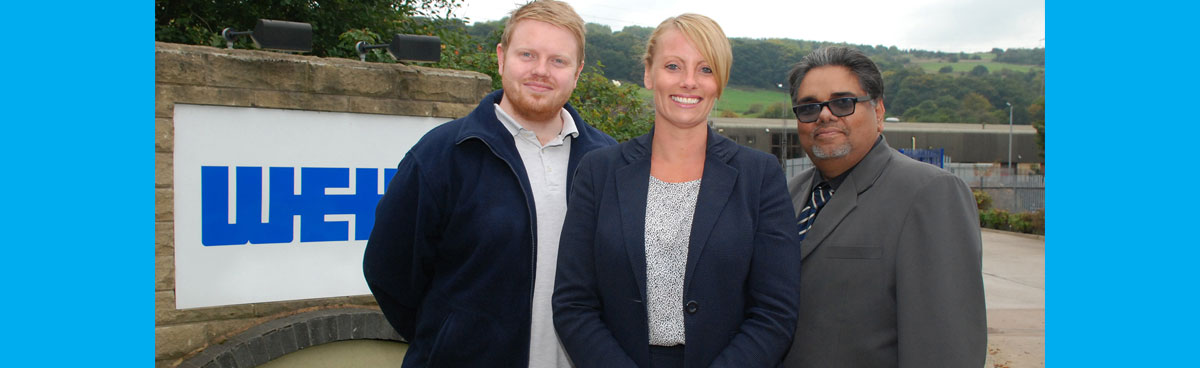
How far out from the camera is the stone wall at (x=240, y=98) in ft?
13.1

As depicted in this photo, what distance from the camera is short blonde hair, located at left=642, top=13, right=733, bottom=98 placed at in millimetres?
1958

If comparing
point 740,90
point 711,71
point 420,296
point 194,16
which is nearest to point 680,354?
point 711,71

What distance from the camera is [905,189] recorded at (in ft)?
6.79

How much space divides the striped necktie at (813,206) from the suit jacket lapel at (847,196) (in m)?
0.04

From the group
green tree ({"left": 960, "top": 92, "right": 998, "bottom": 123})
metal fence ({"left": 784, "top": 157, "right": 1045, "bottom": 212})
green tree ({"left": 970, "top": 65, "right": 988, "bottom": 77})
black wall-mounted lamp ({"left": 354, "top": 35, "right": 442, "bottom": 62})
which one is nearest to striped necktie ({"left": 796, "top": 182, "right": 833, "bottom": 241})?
black wall-mounted lamp ({"left": 354, "top": 35, "right": 442, "bottom": 62})

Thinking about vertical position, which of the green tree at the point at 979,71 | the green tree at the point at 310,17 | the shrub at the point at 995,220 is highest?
the green tree at the point at 979,71

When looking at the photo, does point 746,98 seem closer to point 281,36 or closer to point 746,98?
point 746,98

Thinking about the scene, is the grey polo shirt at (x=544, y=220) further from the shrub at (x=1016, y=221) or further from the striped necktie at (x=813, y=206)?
the shrub at (x=1016, y=221)

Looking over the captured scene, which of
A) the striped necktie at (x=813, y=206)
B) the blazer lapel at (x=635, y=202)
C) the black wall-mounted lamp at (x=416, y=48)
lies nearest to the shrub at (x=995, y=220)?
the black wall-mounted lamp at (x=416, y=48)

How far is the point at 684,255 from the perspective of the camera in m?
1.89

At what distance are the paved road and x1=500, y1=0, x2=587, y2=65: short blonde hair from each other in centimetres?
585

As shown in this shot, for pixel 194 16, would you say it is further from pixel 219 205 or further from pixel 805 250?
pixel 805 250

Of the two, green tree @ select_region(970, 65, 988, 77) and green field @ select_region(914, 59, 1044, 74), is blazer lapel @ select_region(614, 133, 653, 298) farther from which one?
green field @ select_region(914, 59, 1044, 74)

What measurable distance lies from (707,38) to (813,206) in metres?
0.67
